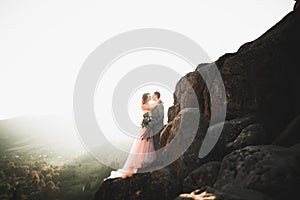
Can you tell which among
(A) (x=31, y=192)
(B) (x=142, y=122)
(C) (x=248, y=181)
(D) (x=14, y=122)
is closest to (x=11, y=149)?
(D) (x=14, y=122)

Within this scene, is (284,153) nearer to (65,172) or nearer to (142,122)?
(142,122)

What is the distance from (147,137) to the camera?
33.8 feet

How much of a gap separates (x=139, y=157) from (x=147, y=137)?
1.27 m

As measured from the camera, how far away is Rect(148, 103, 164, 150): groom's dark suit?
10.6 meters

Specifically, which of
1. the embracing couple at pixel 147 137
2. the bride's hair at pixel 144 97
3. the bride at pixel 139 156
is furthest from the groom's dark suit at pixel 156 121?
the bride's hair at pixel 144 97

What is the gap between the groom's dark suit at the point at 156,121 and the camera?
34.6 ft

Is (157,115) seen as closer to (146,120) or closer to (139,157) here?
(146,120)

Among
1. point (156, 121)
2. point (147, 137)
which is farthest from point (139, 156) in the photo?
point (156, 121)

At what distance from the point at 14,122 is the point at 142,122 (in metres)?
50.3

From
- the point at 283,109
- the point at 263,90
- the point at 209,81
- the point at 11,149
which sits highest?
the point at 209,81

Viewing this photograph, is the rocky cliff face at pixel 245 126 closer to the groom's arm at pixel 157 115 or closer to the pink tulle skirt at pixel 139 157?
the pink tulle skirt at pixel 139 157

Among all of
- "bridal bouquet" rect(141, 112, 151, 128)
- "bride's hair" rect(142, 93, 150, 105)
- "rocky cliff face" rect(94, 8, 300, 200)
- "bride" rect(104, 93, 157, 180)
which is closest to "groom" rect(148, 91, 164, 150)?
"bridal bouquet" rect(141, 112, 151, 128)

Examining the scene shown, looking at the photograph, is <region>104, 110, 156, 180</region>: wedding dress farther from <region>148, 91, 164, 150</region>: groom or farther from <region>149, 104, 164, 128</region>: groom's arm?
<region>149, 104, 164, 128</region>: groom's arm

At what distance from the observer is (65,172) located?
1088 inches
